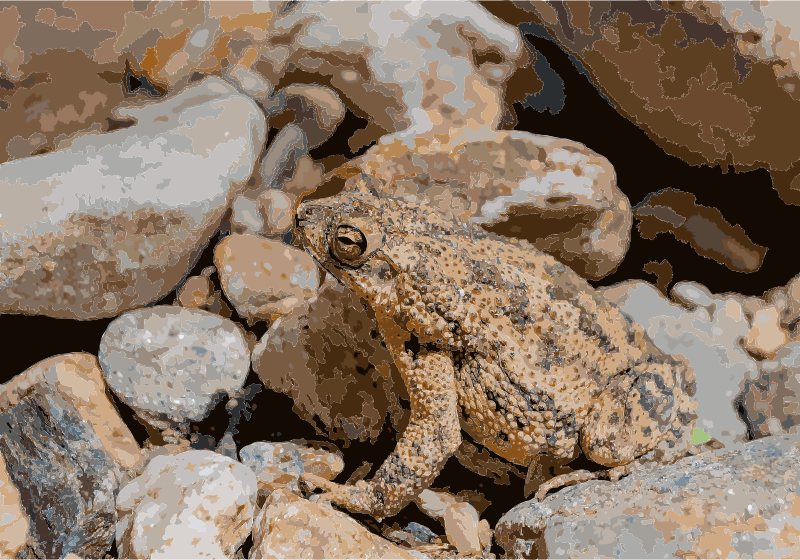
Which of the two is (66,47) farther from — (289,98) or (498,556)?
(498,556)

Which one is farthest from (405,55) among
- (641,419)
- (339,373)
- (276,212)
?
(641,419)

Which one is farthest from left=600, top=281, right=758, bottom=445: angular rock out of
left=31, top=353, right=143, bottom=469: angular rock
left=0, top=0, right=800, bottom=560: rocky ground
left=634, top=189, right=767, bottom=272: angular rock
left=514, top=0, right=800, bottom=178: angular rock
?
left=31, top=353, right=143, bottom=469: angular rock

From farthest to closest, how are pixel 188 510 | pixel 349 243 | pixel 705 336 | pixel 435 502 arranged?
1. pixel 705 336
2. pixel 435 502
3. pixel 349 243
4. pixel 188 510

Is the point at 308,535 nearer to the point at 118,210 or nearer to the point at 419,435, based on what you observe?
the point at 419,435

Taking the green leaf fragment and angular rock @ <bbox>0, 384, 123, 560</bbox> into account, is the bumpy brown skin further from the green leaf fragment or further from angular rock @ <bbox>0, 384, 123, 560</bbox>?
angular rock @ <bbox>0, 384, 123, 560</bbox>

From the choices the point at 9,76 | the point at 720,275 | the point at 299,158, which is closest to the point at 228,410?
the point at 299,158

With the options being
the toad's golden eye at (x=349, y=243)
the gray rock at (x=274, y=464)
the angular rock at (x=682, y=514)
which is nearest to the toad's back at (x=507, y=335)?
the toad's golden eye at (x=349, y=243)
